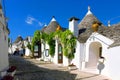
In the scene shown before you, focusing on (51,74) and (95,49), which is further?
(95,49)

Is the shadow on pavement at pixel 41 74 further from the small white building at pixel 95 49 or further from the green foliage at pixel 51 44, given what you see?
the green foliage at pixel 51 44

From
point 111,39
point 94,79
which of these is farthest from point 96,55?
point 94,79

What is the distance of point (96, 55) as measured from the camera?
19.7 m

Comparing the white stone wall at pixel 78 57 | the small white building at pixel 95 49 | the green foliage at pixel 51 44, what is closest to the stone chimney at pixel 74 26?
the small white building at pixel 95 49

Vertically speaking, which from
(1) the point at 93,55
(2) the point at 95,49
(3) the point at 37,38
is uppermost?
(3) the point at 37,38

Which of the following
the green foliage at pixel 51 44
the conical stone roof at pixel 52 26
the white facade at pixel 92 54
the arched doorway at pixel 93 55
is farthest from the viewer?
the conical stone roof at pixel 52 26

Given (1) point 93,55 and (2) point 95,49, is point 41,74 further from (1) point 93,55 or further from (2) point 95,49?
(2) point 95,49

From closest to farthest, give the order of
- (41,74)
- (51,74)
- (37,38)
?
(41,74)
(51,74)
(37,38)

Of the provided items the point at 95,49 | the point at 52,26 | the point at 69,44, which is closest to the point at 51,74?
the point at 95,49

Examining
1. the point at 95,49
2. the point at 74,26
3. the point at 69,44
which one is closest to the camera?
the point at 95,49

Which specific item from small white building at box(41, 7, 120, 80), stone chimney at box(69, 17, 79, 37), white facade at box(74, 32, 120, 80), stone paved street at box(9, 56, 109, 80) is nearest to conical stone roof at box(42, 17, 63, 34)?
small white building at box(41, 7, 120, 80)

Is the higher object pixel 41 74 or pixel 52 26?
pixel 52 26

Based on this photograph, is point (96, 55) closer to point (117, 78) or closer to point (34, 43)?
point (117, 78)

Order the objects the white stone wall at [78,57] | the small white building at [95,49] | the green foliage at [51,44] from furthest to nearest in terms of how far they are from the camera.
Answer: the green foliage at [51,44], the white stone wall at [78,57], the small white building at [95,49]
